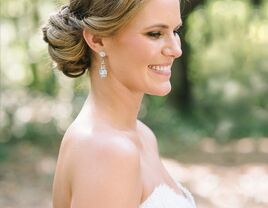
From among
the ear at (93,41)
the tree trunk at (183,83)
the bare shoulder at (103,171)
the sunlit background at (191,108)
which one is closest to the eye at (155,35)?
the ear at (93,41)

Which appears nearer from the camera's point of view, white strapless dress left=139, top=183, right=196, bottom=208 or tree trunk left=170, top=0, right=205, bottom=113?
white strapless dress left=139, top=183, right=196, bottom=208

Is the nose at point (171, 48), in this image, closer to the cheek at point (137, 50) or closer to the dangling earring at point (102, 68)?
the cheek at point (137, 50)

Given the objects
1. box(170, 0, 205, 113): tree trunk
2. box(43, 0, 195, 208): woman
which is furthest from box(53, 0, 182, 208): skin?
box(170, 0, 205, 113): tree trunk

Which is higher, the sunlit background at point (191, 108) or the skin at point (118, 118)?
the skin at point (118, 118)

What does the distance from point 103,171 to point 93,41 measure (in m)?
0.39

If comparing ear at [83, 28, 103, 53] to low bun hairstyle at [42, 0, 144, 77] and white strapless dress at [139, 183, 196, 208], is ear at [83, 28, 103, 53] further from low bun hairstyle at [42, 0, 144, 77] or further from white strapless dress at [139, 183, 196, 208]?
white strapless dress at [139, 183, 196, 208]

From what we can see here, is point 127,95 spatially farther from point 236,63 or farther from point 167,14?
point 236,63

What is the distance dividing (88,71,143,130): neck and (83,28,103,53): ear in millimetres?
102

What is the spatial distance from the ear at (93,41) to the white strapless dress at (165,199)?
1.53ft

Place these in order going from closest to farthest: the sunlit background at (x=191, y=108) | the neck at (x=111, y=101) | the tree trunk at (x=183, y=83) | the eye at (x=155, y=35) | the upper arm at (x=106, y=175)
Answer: the upper arm at (x=106, y=175) → the eye at (x=155, y=35) → the neck at (x=111, y=101) → the sunlit background at (x=191, y=108) → the tree trunk at (x=183, y=83)

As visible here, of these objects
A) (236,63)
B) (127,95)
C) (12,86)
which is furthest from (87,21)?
(236,63)

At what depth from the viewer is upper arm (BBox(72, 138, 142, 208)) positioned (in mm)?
1793

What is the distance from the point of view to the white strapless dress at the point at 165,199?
1.98 meters

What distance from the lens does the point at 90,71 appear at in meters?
2.05
